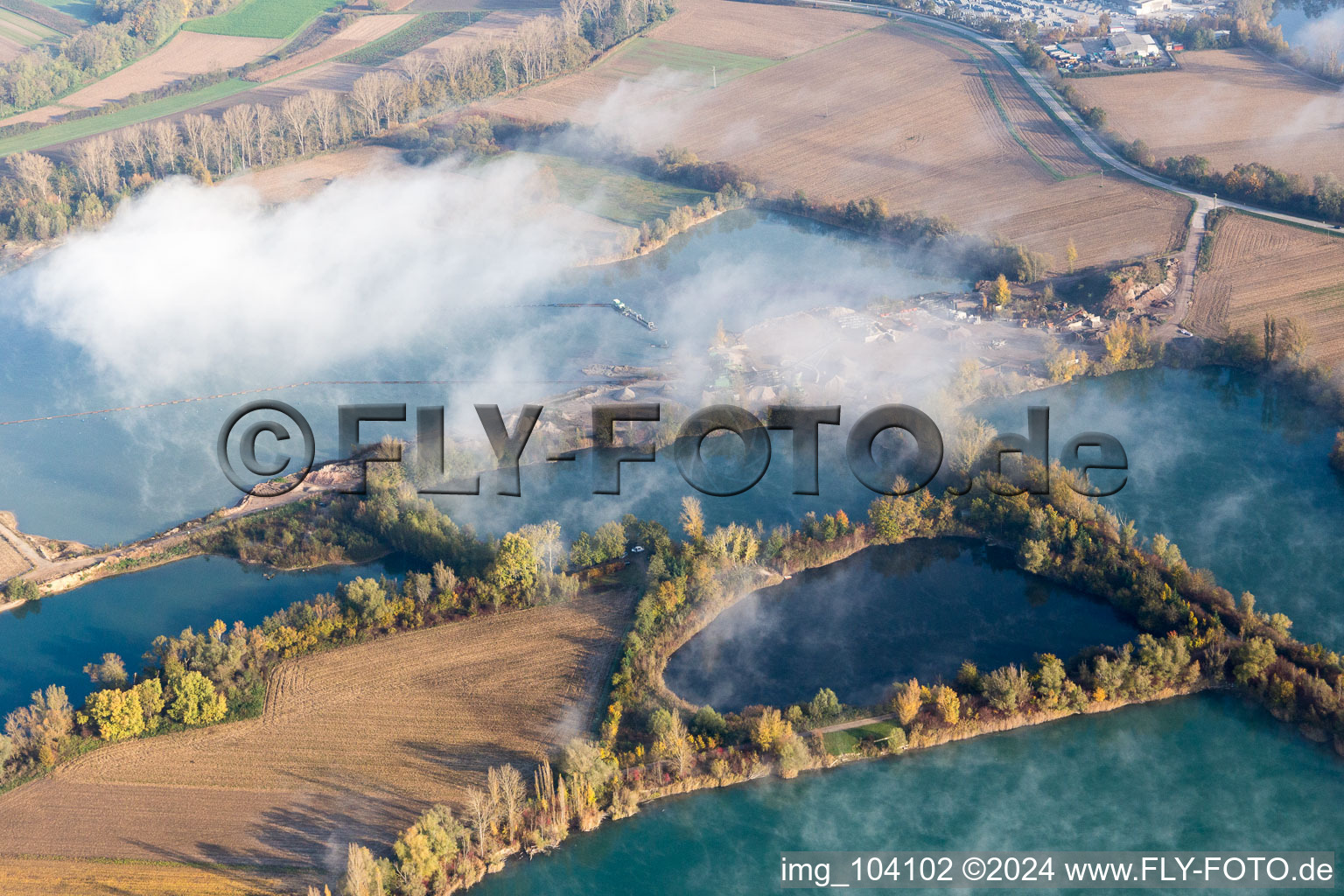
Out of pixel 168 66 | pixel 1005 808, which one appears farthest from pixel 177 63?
pixel 1005 808

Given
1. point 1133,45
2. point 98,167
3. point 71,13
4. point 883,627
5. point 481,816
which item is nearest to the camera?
point 481,816

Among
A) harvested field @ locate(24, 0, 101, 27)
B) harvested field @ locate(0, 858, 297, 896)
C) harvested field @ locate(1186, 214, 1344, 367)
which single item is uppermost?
harvested field @ locate(24, 0, 101, 27)

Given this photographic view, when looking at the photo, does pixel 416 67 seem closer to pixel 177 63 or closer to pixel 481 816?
pixel 177 63

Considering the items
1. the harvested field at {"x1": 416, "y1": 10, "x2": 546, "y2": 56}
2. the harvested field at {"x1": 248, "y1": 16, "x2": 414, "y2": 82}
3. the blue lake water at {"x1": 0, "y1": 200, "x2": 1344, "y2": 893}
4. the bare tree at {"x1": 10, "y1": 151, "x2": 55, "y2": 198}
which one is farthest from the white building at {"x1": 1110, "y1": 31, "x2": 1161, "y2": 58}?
the bare tree at {"x1": 10, "y1": 151, "x2": 55, "y2": 198}

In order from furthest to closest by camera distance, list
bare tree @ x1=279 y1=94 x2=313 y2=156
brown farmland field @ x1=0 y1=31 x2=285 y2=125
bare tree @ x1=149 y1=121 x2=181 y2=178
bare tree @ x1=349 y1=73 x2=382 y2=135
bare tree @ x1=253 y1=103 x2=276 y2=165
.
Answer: brown farmland field @ x1=0 y1=31 x2=285 y2=125, bare tree @ x1=349 y1=73 x2=382 y2=135, bare tree @ x1=279 y1=94 x2=313 y2=156, bare tree @ x1=253 y1=103 x2=276 y2=165, bare tree @ x1=149 y1=121 x2=181 y2=178

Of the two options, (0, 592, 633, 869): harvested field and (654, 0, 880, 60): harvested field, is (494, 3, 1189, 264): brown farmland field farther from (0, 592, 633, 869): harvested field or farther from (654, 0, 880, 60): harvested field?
(0, 592, 633, 869): harvested field

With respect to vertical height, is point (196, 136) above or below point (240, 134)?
below

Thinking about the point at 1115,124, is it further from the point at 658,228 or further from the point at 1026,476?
the point at 1026,476
